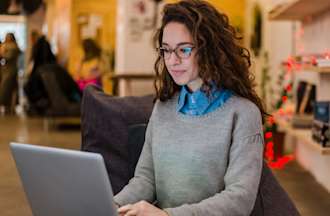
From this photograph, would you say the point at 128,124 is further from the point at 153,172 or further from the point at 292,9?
the point at 292,9

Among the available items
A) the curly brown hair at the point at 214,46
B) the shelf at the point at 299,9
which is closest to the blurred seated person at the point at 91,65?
the shelf at the point at 299,9

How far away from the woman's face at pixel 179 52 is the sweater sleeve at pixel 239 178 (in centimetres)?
21

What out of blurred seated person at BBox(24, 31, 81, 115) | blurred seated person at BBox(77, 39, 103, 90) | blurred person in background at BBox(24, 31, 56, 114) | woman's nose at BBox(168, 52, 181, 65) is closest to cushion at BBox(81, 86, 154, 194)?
woman's nose at BBox(168, 52, 181, 65)

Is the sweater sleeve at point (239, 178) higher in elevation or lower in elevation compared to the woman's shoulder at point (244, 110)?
lower

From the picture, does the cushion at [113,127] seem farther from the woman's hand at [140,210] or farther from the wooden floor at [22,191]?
the wooden floor at [22,191]

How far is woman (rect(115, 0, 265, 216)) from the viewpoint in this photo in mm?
1740

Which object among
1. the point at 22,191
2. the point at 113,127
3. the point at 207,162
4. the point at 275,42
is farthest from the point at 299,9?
the point at 207,162

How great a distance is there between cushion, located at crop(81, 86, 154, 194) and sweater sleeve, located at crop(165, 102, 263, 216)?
69cm

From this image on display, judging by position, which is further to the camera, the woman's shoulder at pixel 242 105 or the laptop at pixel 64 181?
the woman's shoulder at pixel 242 105

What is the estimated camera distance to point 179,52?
1.83m

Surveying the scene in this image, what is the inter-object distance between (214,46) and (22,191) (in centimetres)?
354

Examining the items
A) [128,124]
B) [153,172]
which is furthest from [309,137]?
[153,172]

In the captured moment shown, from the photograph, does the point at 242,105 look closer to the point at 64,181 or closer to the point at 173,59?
the point at 173,59

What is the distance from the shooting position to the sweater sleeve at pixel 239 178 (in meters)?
1.70
